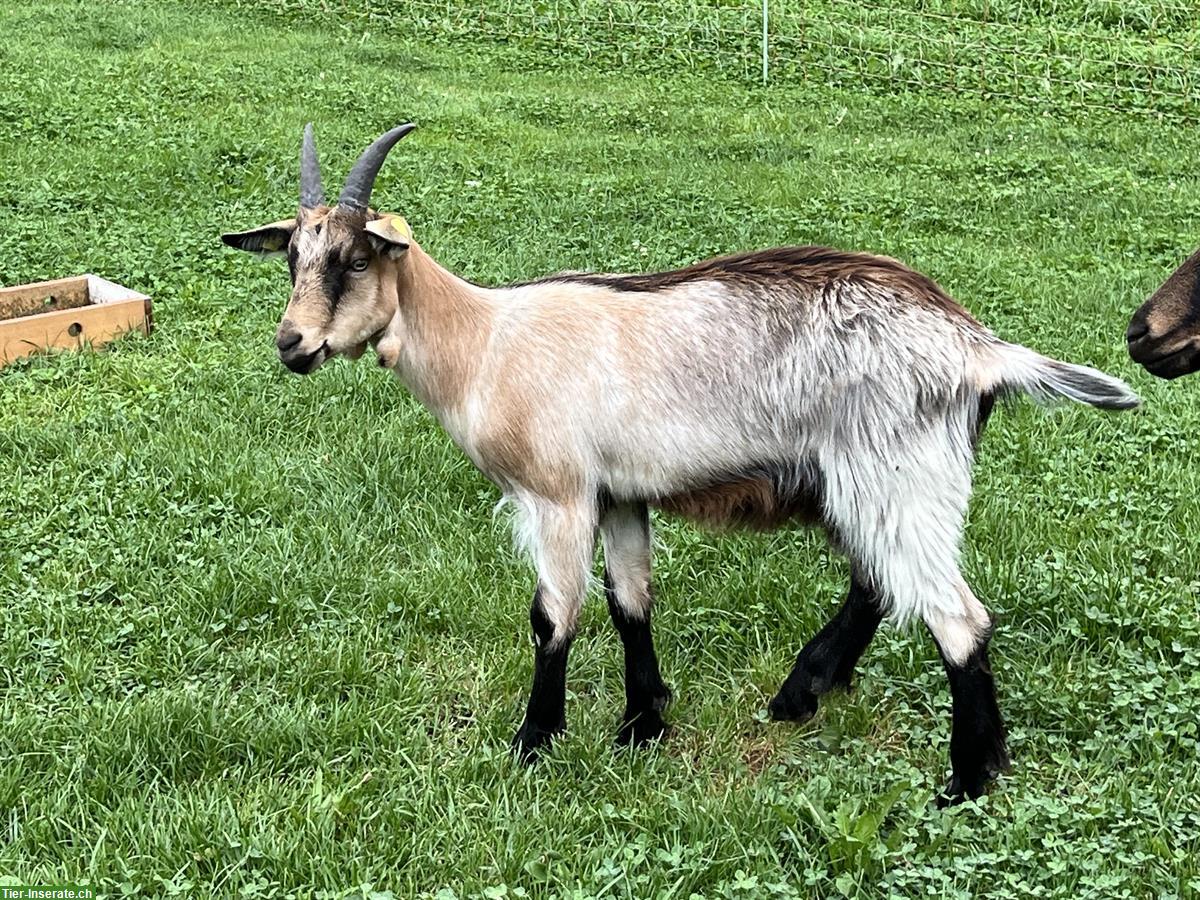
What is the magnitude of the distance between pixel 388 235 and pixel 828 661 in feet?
5.83

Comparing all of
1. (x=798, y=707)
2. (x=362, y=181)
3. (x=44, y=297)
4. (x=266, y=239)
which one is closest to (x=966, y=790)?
(x=798, y=707)

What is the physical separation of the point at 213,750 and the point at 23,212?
18.5 ft

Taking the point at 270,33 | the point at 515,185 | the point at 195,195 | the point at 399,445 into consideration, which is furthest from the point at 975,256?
the point at 270,33

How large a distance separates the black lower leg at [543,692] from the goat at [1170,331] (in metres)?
1.96

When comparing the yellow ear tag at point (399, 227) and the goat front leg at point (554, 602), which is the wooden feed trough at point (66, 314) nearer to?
the yellow ear tag at point (399, 227)

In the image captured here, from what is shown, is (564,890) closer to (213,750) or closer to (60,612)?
(213,750)

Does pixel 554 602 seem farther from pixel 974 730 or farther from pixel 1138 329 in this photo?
pixel 1138 329

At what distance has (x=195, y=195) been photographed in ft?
27.5

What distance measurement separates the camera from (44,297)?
6406mm

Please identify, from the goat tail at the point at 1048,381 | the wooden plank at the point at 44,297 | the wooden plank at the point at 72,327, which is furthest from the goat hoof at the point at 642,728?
the wooden plank at the point at 44,297

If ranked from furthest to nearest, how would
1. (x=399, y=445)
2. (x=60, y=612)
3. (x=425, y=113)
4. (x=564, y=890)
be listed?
(x=425, y=113) → (x=399, y=445) → (x=60, y=612) → (x=564, y=890)

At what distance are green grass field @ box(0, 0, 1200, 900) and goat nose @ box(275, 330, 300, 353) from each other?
109 centimetres

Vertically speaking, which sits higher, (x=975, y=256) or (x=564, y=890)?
(x=975, y=256)

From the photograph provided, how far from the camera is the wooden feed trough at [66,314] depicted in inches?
236
